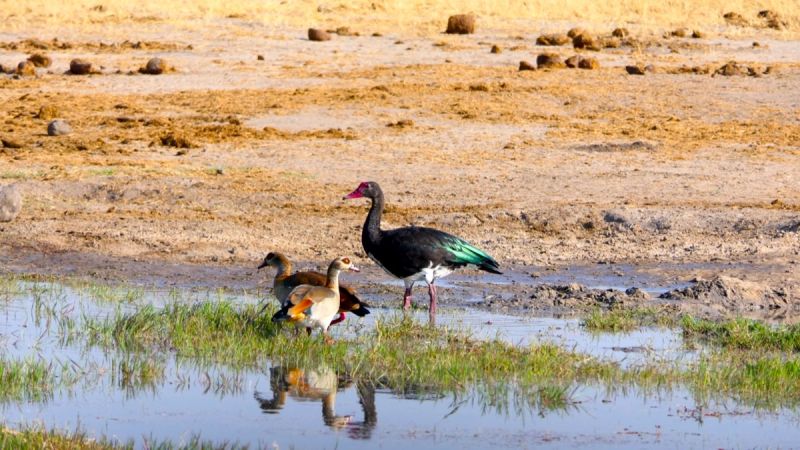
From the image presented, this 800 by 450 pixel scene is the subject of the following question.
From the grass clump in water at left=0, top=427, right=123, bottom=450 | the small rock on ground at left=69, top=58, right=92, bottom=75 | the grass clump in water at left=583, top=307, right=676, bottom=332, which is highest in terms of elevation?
the grass clump in water at left=0, top=427, right=123, bottom=450

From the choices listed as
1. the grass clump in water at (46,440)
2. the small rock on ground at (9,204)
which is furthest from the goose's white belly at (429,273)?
the small rock on ground at (9,204)

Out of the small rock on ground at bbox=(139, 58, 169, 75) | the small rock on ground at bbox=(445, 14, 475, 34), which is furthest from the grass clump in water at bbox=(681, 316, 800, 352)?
the small rock on ground at bbox=(445, 14, 475, 34)

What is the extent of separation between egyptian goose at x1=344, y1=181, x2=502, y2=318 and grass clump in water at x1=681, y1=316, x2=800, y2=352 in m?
1.72

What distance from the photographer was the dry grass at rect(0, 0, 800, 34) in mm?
30578

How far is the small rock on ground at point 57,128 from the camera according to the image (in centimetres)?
1781

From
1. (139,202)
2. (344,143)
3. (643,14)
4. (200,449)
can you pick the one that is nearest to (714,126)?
(344,143)

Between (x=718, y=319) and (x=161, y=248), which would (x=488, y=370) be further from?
(x=161, y=248)

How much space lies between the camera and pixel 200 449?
22.3ft

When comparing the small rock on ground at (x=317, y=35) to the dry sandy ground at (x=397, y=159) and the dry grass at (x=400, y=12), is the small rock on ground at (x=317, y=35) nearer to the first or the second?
the dry sandy ground at (x=397, y=159)

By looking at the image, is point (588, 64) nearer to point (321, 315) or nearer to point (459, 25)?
point (459, 25)

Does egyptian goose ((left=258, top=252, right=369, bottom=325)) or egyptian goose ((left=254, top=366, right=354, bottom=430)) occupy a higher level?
egyptian goose ((left=258, top=252, right=369, bottom=325))

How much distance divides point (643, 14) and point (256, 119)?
721 inches

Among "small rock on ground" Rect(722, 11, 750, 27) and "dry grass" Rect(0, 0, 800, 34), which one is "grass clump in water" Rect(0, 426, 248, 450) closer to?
"dry grass" Rect(0, 0, 800, 34)

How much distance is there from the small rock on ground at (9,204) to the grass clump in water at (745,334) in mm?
6669
